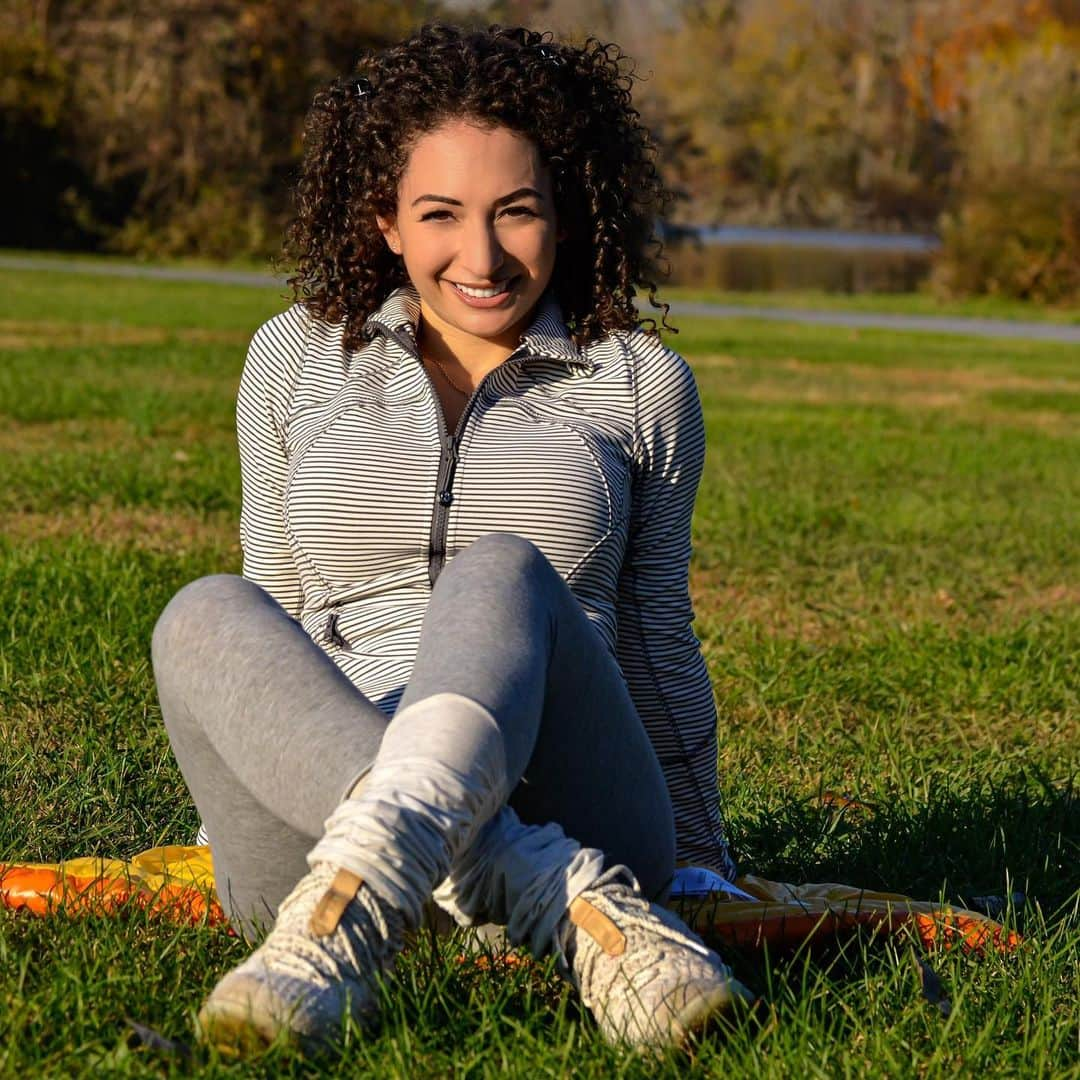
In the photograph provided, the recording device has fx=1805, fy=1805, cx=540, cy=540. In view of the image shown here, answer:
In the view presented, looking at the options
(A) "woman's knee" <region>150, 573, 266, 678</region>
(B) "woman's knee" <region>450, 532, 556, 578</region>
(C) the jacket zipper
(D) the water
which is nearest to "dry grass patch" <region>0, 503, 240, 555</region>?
(C) the jacket zipper

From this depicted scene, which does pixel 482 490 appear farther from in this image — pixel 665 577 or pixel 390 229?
pixel 390 229

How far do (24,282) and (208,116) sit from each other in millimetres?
16617

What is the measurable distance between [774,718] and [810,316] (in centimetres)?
2054

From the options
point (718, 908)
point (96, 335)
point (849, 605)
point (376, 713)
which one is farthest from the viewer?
point (96, 335)

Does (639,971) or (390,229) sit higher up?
(390,229)

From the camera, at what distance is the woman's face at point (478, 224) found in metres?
2.96

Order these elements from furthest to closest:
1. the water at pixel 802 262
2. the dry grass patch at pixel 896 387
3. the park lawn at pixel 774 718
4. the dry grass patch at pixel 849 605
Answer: the water at pixel 802 262 → the dry grass patch at pixel 896 387 → the dry grass patch at pixel 849 605 → the park lawn at pixel 774 718

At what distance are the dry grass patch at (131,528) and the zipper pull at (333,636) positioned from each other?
3678mm

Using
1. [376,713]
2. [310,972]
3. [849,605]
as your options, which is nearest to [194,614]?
[376,713]

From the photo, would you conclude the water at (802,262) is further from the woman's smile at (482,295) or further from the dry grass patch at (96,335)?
the woman's smile at (482,295)

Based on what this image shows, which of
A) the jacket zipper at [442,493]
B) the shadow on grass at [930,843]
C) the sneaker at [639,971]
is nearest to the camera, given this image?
the sneaker at [639,971]

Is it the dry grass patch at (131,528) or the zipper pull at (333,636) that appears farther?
the dry grass patch at (131,528)

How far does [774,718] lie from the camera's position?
475 centimetres

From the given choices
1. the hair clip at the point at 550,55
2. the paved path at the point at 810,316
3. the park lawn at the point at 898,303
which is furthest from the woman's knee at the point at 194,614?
the park lawn at the point at 898,303
